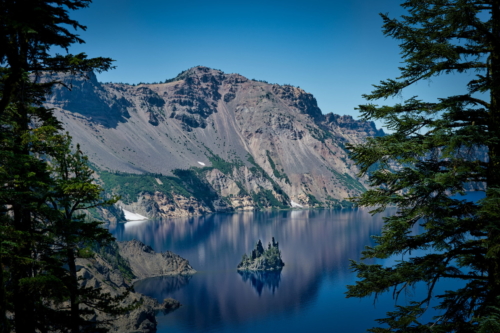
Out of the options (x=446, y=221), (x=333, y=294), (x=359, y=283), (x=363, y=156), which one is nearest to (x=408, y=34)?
(x=363, y=156)

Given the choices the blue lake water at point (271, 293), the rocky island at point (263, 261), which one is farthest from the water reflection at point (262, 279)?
the rocky island at point (263, 261)

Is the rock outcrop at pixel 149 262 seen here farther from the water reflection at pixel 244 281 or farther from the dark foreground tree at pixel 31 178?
the dark foreground tree at pixel 31 178

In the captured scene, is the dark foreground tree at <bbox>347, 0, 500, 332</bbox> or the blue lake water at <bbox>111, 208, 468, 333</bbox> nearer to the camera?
the dark foreground tree at <bbox>347, 0, 500, 332</bbox>

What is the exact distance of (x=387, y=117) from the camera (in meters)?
11.4

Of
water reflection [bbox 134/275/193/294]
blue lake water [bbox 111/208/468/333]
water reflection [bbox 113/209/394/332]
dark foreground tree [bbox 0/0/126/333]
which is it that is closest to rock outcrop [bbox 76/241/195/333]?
water reflection [bbox 134/275/193/294]

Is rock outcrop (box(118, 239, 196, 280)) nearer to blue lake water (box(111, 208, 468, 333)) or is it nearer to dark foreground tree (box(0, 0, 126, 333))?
blue lake water (box(111, 208, 468, 333))

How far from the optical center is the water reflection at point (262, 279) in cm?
11262

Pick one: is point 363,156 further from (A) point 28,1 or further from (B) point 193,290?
(B) point 193,290

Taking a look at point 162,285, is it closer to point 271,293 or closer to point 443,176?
point 271,293

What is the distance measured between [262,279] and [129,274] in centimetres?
3875

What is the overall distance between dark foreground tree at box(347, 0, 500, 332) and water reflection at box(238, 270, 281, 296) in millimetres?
99848

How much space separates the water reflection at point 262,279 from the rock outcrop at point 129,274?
18171 mm

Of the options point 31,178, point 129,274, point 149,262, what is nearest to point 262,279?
point 149,262

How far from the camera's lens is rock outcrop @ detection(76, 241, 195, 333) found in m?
74.6
